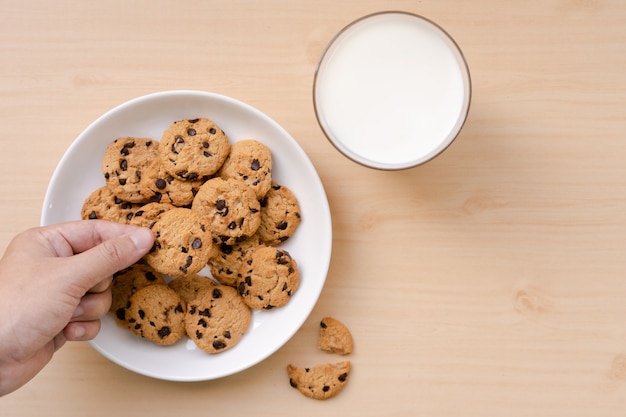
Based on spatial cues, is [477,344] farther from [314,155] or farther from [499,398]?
[314,155]

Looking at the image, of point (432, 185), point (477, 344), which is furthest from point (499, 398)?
point (432, 185)

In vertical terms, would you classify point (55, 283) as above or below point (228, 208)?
below

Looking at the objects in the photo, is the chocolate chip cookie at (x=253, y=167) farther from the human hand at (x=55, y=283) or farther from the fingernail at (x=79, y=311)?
the fingernail at (x=79, y=311)

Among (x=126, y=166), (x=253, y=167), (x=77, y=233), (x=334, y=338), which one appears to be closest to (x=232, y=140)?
(x=253, y=167)

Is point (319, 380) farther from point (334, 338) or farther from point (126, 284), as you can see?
point (126, 284)

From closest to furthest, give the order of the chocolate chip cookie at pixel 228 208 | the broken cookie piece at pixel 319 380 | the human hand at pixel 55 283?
the human hand at pixel 55 283
the chocolate chip cookie at pixel 228 208
the broken cookie piece at pixel 319 380

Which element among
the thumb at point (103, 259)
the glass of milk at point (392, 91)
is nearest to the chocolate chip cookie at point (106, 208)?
the thumb at point (103, 259)
